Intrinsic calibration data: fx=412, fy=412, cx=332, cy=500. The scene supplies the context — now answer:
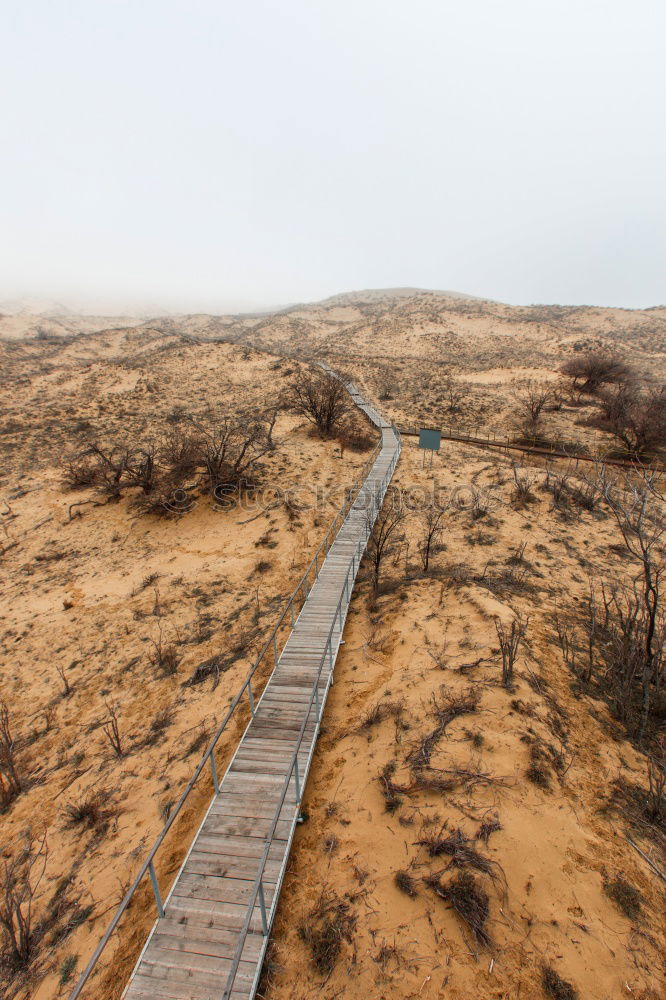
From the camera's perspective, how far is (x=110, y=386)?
3234cm

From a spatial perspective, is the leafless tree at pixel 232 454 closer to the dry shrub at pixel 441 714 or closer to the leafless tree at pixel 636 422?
the dry shrub at pixel 441 714

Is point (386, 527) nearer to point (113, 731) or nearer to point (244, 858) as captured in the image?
point (113, 731)

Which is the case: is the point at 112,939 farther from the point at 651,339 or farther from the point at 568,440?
the point at 651,339

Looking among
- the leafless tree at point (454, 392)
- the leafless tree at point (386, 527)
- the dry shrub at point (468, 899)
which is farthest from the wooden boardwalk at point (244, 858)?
the leafless tree at point (454, 392)

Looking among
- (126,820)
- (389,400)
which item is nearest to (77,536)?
(126,820)

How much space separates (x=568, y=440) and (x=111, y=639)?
25.1 m

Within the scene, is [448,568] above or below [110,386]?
below

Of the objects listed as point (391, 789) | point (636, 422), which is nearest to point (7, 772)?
point (391, 789)

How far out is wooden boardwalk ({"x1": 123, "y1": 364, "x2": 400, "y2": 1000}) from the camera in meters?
4.24

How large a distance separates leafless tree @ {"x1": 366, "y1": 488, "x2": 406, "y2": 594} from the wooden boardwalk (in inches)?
119

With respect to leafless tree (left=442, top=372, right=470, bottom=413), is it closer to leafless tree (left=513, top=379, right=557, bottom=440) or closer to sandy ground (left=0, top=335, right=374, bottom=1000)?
leafless tree (left=513, top=379, right=557, bottom=440)

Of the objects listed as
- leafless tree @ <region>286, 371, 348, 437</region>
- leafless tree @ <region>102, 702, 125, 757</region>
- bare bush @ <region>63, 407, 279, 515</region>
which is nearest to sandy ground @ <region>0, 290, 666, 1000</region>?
leafless tree @ <region>102, 702, 125, 757</region>

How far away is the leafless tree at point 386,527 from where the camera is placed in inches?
465

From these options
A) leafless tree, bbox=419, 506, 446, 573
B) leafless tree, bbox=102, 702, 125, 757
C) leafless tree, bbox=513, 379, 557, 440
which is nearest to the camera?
leafless tree, bbox=102, 702, 125, 757
